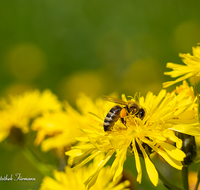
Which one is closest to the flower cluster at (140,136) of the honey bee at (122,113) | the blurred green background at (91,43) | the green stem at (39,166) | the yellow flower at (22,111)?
the honey bee at (122,113)

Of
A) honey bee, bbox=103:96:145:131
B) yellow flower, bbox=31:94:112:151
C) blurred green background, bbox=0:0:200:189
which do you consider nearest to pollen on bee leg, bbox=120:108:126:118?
honey bee, bbox=103:96:145:131

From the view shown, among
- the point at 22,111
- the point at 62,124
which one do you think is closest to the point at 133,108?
the point at 62,124

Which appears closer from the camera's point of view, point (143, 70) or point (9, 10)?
point (143, 70)

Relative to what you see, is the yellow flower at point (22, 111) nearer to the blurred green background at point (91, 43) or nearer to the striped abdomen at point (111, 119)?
the striped abdomen at point (111, 119)

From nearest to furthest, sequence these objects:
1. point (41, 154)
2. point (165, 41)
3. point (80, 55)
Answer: point (41, 154) < point (165, 41) < point (80, 55)

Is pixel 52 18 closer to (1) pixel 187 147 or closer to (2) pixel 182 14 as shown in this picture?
(2) pixel 182 14

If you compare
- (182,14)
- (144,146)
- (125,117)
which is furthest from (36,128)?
(182,14)

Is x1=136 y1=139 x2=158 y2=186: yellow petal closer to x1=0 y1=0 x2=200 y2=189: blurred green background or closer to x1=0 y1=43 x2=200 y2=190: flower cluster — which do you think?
x1=0 y1=43 x2=200 y2=190: flower cluster
